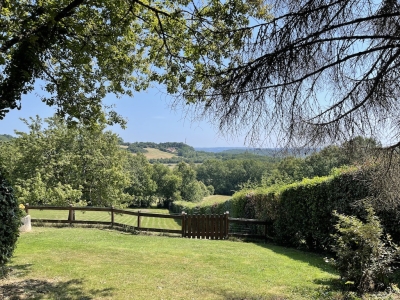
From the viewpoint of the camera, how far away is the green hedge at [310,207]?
738 centimetres

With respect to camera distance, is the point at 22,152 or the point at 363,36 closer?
the point at 363,36

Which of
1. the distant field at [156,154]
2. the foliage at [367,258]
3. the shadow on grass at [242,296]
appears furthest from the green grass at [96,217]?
the distant field at [156,154]

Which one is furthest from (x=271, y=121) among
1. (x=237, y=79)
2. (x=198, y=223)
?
(x=198, y=223)

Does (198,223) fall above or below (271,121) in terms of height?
below

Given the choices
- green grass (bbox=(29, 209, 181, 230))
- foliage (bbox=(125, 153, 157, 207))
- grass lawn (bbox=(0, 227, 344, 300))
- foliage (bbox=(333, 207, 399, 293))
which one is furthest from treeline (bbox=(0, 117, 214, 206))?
foliage (bbox=(125, 153, 157, 207))

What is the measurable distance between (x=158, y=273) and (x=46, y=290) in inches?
74.2

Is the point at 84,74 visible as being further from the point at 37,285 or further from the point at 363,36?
the point at 363,36

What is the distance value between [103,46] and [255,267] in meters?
5.61

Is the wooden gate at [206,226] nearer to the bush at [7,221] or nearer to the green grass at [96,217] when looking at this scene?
the green grass at [96,217]

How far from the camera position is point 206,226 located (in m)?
11.5

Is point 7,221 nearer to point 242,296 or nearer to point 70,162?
point 242,296

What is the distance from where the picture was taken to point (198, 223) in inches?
457

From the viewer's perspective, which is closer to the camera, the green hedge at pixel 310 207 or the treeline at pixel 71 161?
the green hedge at pixel 310 207

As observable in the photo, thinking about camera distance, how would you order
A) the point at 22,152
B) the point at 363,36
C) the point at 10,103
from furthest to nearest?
1. the point at 22,152
2. the point at 10,103
3. the point at 363,36
